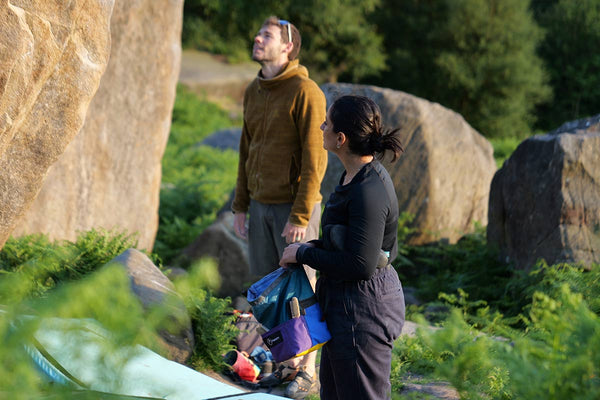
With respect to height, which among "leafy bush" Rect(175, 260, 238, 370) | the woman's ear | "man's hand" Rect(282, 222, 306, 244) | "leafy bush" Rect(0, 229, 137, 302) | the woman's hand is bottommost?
"leafy bush" Rect(175, 260, 238, 370)

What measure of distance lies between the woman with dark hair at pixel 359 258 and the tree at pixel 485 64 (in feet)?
66.5

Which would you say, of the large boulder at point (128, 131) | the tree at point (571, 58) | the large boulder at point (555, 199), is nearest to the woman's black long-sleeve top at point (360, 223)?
the large boulder at point (555, 199)

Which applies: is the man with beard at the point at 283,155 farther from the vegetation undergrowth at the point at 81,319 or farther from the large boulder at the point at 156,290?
the vegetation undergrowth at the point at 81,319

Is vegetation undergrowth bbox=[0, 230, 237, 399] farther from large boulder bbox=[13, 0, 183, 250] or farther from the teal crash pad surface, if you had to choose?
large boulder bbox=[13, 0, 183, 250]

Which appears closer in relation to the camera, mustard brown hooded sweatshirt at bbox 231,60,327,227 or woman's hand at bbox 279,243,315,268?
woman's hand at bbox 279,243,315,268

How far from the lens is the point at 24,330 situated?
1.17m

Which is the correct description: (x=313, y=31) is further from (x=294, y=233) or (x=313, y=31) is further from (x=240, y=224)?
(x=294, y=233)

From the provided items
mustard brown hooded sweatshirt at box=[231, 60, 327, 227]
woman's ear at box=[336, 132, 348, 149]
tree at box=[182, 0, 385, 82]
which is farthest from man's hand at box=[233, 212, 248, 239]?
tree at box=[182, 0, 385, 82]

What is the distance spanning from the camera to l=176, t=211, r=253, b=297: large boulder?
282 inches

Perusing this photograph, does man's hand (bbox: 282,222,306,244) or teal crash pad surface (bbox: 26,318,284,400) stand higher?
teal crash pad surface (bbox: 26,318,284,400)

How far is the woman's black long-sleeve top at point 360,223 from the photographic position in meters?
2.54

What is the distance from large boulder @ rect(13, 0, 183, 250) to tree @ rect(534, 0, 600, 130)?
21.0 metres

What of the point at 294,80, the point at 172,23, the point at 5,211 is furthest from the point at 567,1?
the point at 5,211

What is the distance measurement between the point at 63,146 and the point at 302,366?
1.94 metres
